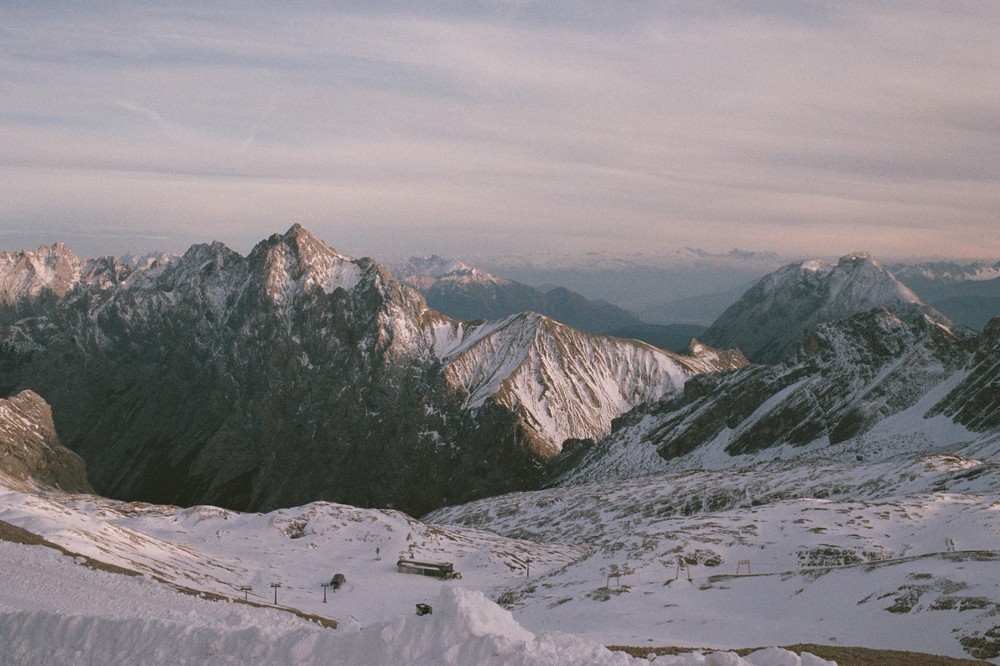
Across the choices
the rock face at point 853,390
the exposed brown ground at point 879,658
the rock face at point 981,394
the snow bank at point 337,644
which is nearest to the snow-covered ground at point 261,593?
the snow bank at point 337,644

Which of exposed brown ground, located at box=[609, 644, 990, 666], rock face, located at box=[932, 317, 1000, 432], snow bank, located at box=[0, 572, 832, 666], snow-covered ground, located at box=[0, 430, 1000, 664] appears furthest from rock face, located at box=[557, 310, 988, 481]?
snow bank, located at box=[0, 572, 832, 666]

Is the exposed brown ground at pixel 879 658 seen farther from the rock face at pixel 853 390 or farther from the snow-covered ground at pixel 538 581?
the rock face at pixel 853 390

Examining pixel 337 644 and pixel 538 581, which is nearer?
pixel 337 644

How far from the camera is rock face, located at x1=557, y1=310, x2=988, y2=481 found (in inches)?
5876

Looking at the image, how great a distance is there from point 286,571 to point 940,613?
62.0m

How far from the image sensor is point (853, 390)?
171 meters

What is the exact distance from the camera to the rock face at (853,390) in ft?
490

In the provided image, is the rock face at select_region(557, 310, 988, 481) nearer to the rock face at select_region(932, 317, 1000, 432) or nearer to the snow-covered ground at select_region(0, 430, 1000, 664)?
the rock face at select_region(932, 317, 1000, 432)

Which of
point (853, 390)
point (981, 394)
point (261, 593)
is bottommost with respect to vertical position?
point (261, 593)

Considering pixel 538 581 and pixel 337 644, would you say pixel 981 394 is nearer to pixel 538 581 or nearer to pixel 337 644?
pixel 538 581

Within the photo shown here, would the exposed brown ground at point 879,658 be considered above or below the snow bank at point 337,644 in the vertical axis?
below

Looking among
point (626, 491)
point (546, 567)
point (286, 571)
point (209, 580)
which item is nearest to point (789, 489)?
point (626, 491)

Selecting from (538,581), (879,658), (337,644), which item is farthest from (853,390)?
(337,644)

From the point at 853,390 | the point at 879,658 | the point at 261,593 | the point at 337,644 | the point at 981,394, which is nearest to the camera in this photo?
the point at 337,644
